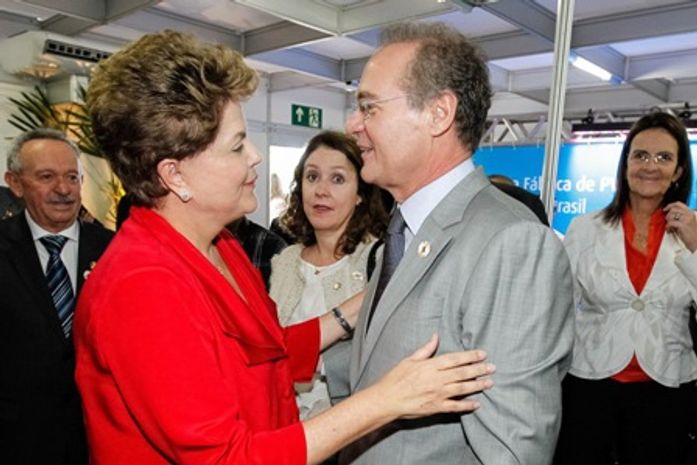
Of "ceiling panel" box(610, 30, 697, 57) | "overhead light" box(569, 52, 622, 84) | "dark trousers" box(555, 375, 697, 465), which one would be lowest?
"dark trousers" box(555, 375, 697, 465)

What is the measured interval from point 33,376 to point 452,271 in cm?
153

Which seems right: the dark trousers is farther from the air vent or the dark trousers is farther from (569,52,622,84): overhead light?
the air vent

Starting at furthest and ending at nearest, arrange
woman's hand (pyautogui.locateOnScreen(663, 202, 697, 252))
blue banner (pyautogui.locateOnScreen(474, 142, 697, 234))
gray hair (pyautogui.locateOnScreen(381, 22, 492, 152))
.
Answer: blue banner (pyautogui.locateOnScreen(474, 142, 697, 234)), woman's hand (pyautogui.locateOnScreen(663, 202, 697, 252)), gray hair (pyautogui.locateOnScreen(381, 22, 492, 152))

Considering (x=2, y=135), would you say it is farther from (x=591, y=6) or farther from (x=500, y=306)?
(x=500, y=306)

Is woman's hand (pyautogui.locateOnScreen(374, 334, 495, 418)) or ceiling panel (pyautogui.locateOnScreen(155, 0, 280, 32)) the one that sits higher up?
ceiling panel (pyautogui.locateOnScreen(155, 0, 280, 32))

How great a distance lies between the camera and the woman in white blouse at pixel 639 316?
2086mm

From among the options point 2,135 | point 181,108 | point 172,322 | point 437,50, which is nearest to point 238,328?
point 172,322

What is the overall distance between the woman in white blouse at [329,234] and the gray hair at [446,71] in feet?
2.71

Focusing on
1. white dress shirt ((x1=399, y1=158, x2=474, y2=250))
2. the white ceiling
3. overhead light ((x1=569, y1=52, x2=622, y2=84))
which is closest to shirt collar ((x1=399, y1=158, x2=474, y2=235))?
white dress shirt ((x1=399, y1=158, x2=474, y2=250))

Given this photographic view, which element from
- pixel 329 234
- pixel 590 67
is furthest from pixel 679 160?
pixel 590 67

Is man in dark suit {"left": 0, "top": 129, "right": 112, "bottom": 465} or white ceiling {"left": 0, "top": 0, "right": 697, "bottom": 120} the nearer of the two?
man in dark suit {"left": 0, "top": 129, "right": 112, "bottom": 465}

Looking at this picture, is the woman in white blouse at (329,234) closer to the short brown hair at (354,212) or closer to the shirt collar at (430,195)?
the short brown hair at (354,212)

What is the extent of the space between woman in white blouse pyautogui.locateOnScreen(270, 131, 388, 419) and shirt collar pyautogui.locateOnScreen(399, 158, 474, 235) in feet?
2.33

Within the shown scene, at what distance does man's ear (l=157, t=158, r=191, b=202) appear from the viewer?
111cm
